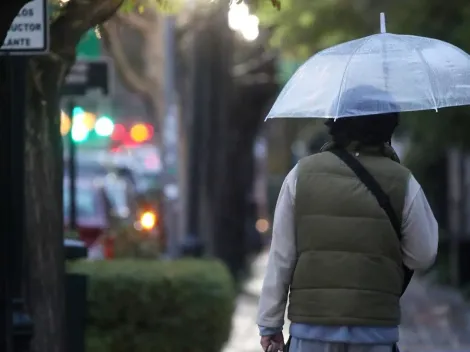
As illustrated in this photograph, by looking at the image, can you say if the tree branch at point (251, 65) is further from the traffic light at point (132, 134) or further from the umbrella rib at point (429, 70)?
the umbrella rib at point (429, 70)

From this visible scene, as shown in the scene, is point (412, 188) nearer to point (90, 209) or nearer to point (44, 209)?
point (44, 209)

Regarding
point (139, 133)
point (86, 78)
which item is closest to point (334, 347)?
Answer: point (86, 78)

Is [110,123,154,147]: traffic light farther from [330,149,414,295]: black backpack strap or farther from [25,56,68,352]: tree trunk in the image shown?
[330,149,414,295]: black backpack strap

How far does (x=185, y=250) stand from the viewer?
46.1 ft

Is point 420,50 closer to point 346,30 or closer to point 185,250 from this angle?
point 185,250

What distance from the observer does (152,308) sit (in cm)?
935

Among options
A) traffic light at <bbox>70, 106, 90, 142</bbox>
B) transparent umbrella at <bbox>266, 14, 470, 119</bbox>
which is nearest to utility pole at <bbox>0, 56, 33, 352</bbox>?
transparent umbrella at <bbox>266, 14, 470, 119</bbox>

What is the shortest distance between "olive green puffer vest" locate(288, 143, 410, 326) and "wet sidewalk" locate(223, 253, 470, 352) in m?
6.96

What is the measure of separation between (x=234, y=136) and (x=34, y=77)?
51.4 ft

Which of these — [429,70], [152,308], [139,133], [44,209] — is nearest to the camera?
[429,70]

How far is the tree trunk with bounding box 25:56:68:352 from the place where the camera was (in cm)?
695

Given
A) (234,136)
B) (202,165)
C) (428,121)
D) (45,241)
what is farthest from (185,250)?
(234,136)

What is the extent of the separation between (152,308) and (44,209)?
2.50 metres

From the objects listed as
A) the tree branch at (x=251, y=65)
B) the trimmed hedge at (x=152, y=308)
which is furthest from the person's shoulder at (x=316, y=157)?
the tree branch at (x=251, y=65)
